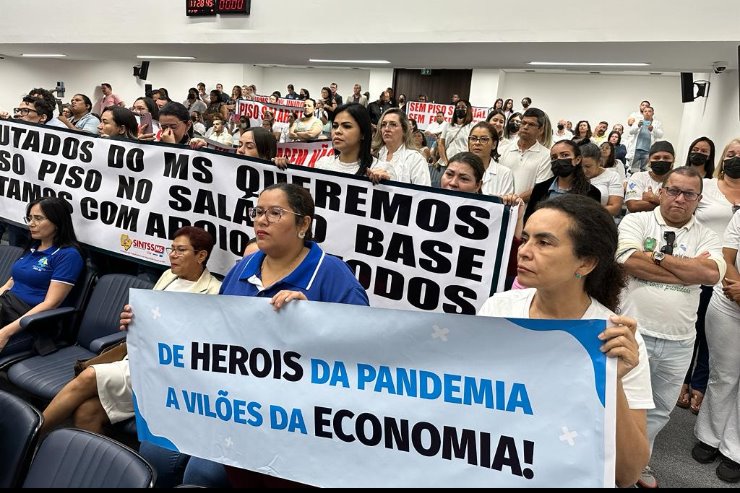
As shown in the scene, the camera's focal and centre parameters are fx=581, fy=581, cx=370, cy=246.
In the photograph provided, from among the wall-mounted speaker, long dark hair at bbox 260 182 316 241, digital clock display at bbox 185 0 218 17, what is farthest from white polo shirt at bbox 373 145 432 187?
the wall-mounted speaker

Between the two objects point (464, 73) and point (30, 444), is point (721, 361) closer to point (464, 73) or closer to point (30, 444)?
point (30, 444)

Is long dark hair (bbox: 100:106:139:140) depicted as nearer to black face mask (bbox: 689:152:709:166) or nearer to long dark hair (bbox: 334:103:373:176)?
long dark hair (bbox: 334:103:373:176)

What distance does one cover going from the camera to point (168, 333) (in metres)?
2.04

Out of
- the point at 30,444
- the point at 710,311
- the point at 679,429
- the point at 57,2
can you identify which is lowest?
the point at 679,429

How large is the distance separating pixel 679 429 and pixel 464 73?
13.4 metres

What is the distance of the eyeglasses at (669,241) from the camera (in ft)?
8.75

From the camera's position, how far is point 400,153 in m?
3.93

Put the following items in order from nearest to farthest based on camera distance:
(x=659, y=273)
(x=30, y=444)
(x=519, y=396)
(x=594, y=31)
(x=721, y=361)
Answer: (x=519, y=396), (x=30, y=444), (x=659, y=273), (x=721, y=361), (x=594, y=31)

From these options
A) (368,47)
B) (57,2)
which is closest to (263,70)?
(57,2)

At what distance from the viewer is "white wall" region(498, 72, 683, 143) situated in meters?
14.9

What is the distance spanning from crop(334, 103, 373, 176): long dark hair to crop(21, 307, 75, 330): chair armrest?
1.93 metres

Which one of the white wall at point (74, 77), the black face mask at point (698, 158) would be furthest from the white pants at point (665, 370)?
the white wall at point (74, 77)

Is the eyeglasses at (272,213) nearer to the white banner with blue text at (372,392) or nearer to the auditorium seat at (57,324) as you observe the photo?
the white banner with blue text at (372,392)

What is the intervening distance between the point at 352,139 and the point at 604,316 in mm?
2247
